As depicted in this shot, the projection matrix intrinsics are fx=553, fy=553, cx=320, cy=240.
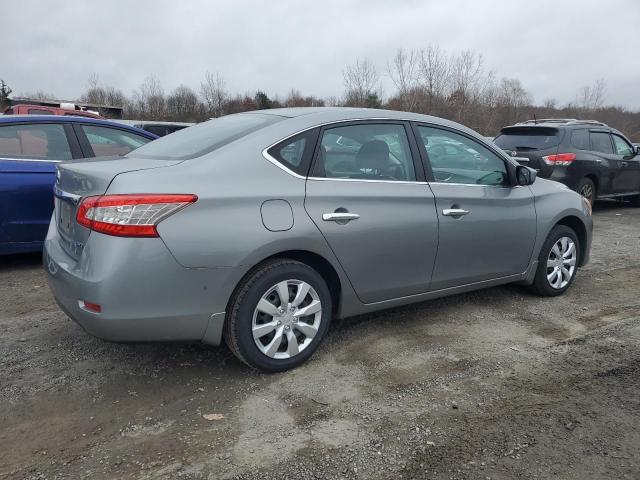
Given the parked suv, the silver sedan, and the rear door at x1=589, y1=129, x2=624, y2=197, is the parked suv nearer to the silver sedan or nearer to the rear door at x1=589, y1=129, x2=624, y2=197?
the rear door at x1=589, y1=129, x2=624, y2=197

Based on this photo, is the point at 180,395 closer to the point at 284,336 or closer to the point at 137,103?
the point at 284,336

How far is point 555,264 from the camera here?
4875 mm

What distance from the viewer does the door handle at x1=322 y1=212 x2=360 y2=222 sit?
3.34m

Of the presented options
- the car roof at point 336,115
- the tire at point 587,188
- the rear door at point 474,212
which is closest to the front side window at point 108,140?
the car roof at point 336,115

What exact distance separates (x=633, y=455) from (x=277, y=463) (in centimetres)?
166

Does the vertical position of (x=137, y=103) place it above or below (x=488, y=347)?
above

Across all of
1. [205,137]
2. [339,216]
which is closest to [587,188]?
[339,216]

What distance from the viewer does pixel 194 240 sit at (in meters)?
2.89

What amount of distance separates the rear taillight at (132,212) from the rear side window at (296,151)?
709 millimetres

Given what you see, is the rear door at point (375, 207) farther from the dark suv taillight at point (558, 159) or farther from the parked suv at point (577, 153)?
the dark suv taillight at point (558, 159)

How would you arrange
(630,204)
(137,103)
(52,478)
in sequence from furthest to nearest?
(137,103), (630,204), (52,478)

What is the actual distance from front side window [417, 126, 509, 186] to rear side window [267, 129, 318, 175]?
0.97 metres

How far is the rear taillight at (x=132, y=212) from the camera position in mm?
2801

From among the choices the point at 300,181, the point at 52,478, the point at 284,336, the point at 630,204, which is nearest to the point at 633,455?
the point at 284,336
